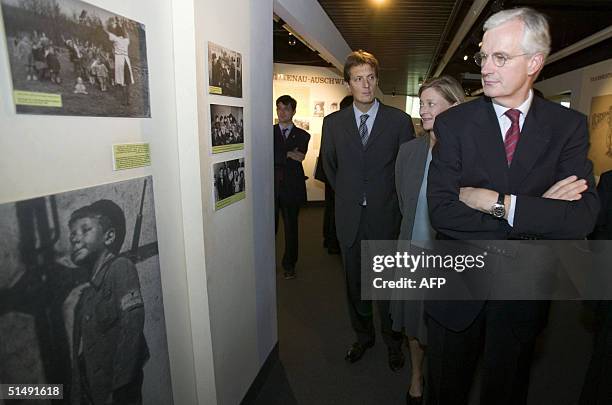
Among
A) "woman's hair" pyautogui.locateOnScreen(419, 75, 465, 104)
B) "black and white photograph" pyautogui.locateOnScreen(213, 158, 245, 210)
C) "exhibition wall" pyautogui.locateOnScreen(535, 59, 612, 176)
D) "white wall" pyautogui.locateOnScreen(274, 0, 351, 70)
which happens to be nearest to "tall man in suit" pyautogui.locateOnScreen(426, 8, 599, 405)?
"woman's hair" pyautogui.locateOnScreen(419, 75, 465, 104)

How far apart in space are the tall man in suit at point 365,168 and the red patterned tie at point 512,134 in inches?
46.4

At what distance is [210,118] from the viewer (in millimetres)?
1799

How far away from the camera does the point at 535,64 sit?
4.99 ft

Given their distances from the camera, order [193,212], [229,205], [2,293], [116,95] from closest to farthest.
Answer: [2,293]
[116,95]
[193,212]
[229,205]

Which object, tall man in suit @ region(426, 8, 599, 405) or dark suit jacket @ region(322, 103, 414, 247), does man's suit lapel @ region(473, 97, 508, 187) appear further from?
dark suit jacket @ region(322, 103, 414, 247)

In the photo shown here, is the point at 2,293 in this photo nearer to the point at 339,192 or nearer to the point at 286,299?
the point at 339,192

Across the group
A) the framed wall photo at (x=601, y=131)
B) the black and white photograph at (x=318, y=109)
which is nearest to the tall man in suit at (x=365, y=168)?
the framed wall photo at (x=601, y=131)

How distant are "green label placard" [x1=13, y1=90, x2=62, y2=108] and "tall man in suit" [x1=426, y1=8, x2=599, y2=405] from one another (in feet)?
4.33

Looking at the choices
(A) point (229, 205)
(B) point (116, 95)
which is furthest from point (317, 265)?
(B) point (116, 95)

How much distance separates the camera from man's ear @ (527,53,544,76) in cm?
150

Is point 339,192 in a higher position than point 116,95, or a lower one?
lower

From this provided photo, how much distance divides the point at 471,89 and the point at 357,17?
622 inches

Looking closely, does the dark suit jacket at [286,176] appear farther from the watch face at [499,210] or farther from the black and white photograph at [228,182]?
the watch face at [499,210]

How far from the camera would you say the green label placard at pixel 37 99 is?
101 cm
